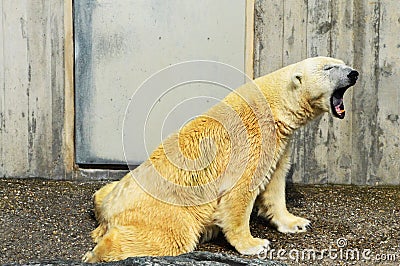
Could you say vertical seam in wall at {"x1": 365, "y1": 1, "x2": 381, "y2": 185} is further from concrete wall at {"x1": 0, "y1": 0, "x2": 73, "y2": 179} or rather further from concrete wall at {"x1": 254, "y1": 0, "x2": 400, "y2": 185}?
concrete wall at {"x1": 0, "y1": 0, "x2": 73, "y2": 179}

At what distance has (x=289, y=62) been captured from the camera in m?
5.31

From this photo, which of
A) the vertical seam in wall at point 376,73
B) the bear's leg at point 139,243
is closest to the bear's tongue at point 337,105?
the bear's leg at point 139,243

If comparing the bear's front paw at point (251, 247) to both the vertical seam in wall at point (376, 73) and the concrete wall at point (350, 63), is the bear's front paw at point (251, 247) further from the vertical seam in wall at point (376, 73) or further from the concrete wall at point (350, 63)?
the vertical seam in wall at point (376, 73)

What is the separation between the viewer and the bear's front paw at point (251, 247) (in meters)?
4.11

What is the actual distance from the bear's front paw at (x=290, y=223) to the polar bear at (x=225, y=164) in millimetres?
315

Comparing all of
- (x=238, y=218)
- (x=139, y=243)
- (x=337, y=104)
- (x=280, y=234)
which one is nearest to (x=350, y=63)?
(x=337, y=104)

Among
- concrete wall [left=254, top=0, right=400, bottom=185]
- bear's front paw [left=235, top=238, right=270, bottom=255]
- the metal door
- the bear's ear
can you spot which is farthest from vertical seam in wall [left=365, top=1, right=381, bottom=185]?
bear's front paw [left=235, top=238, right=270, bottom=255]

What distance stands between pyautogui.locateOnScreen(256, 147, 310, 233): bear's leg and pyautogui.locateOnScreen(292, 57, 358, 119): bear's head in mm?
406

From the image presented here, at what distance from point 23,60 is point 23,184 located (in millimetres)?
922

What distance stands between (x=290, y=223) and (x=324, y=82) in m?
0.92

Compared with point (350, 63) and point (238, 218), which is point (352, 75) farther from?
point (350, 63)

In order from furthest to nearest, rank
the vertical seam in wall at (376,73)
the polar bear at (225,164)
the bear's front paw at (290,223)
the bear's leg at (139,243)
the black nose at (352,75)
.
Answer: the vertical seam in wall at (376,73)
the bear's front paw at (290,223)
the black nose at (352,75)
the polar bear at (225,164)
the bear's leg at (139,243)

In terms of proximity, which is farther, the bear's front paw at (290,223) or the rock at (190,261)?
the bear's front paw at (290,223)

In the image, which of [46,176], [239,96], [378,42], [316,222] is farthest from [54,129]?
[378,42]
